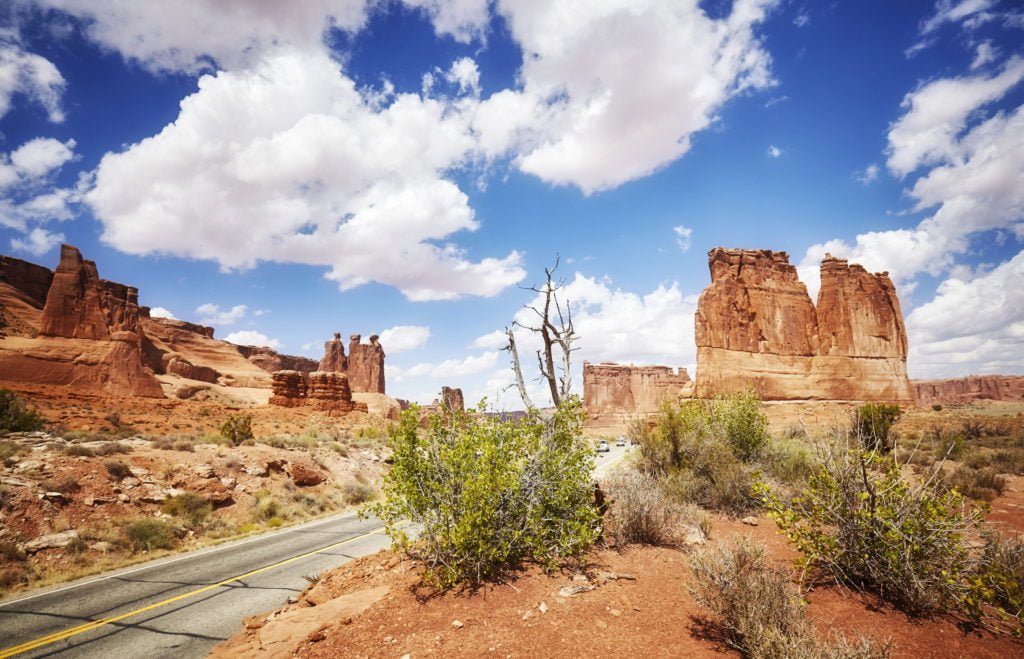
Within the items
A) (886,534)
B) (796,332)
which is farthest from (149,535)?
(796,332)

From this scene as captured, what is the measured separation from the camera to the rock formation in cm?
11538

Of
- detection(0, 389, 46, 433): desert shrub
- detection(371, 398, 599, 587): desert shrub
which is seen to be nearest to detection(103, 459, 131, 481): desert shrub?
detection(0, 389, 46, 433): desert shrub

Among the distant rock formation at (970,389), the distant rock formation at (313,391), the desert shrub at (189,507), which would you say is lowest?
the distant rock formation at (970,389)

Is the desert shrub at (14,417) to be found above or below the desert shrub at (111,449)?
above

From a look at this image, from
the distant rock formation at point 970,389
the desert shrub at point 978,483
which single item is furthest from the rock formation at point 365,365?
the distant rock formation at point 970,389

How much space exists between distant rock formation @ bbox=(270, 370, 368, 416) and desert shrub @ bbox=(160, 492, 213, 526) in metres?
40.0

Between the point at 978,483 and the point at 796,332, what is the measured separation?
5015 cm

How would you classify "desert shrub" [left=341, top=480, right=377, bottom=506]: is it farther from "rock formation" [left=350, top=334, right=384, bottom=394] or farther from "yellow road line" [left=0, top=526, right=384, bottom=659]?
"rock formation" [left=350, top=334, right=384, bottom=394]

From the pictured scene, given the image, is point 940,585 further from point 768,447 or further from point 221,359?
point 221,359

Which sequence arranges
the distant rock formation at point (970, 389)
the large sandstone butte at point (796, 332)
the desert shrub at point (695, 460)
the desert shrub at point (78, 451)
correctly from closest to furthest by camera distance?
1. the desert shrub at point (695, 460)
2. the desert shrub at point (78, 451)
3. the large sandstone butte at point (796, 332)
4. the distant rock formation at point (970, 389)

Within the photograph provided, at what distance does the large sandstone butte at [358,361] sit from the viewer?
116 meters

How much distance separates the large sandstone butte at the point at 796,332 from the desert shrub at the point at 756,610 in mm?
49953

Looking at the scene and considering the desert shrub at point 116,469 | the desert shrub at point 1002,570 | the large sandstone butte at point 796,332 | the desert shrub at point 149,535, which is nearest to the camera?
the desert shrub at point 1002,570

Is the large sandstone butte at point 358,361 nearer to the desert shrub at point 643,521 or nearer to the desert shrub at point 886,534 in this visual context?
the desert shrub at point 643,521
